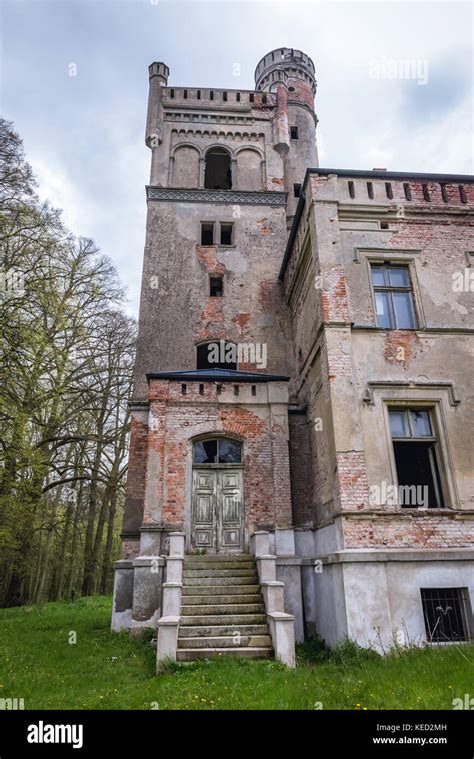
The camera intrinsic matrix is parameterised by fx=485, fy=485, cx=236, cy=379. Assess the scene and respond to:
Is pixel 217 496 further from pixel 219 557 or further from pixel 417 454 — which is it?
pixel 417 454

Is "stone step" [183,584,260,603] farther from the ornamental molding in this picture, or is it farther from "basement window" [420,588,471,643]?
the ornamental molding

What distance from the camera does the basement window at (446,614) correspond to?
8719 millimetres

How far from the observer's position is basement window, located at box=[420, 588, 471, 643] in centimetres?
872

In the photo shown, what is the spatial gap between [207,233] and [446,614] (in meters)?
15.1

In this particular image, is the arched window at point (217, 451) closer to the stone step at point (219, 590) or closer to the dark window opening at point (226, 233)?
the stone step at point (219, 590)

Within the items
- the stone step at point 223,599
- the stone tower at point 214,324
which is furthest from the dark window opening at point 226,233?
the stone step at point 223,599

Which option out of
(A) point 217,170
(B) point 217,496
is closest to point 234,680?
(B) point 217,496

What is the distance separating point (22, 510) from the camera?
14.1 metres

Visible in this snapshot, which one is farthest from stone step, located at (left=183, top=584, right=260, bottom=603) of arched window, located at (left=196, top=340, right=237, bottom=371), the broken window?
arched window, located at (left=196, top=340, right=237, bottom=371)

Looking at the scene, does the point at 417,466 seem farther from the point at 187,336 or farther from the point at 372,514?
the point at 187,336

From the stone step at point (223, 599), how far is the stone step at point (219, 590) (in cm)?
14

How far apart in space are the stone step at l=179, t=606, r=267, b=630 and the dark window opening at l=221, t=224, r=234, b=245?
13.7 meters
